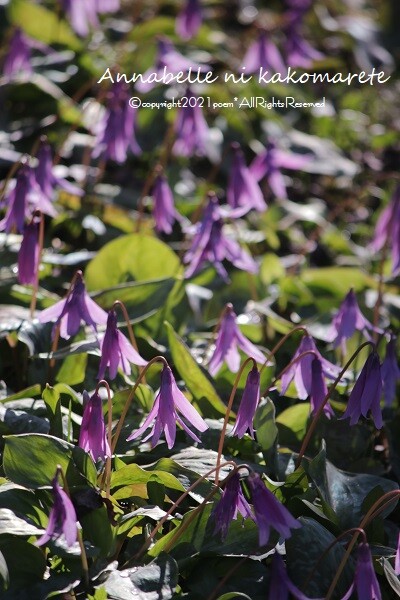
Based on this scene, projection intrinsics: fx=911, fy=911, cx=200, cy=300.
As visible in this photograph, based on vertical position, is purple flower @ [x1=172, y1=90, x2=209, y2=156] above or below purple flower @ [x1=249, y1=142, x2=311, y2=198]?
above

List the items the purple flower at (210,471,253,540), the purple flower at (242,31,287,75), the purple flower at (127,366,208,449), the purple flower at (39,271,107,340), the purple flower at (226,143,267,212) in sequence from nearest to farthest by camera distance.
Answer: the purple flower at (210,471,253,540)
the purple flower at (127,366,208,449)
the purple flower at (39,271,107,340)
the purple flower at (226,143,267,212)
the purple flower at (242,31,287,75)

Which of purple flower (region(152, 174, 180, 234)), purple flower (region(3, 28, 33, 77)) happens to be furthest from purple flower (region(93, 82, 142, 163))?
purple flower (region(3, 28, 33, 77))

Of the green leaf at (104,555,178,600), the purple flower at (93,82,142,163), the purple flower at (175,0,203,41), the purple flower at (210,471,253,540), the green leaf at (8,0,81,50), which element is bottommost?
the green leaf at (8,0,81,50)

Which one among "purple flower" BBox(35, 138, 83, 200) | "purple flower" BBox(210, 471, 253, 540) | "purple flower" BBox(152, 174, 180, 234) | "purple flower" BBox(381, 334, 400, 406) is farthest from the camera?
"purple flower" BBox(152, 174, 180, 234)

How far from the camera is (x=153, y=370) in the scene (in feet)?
6.89

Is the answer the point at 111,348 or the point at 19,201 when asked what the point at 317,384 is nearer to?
the point at 111,348

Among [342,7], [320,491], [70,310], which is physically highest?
[70,310]

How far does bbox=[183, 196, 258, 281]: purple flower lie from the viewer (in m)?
2.27

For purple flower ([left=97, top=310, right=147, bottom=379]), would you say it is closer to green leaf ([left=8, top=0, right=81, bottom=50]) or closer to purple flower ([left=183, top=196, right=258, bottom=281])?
purple flower ([left=183, top=196, right=258, bottom=281])

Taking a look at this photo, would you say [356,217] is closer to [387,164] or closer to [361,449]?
[387,164]

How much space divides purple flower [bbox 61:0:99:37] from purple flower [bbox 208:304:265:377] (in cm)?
217

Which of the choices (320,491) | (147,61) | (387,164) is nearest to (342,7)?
(387,164)

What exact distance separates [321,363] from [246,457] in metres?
0.29

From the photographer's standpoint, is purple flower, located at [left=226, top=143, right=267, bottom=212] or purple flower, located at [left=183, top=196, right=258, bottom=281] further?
purple flower, located at [left=226, top=143, right=267, bottom=212]
